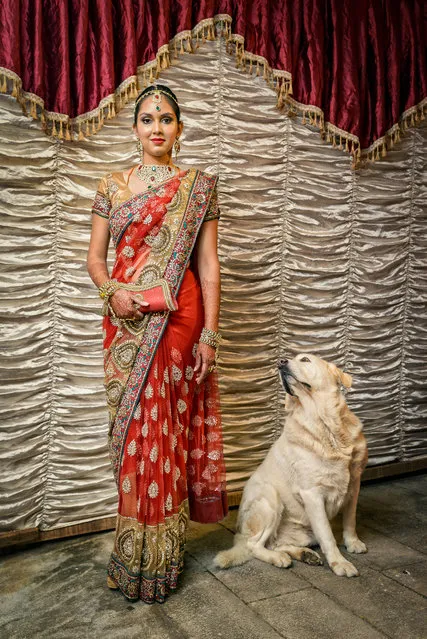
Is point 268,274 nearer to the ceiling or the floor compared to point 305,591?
nearer to the ceiling

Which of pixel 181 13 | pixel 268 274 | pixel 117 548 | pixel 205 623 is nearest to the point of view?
pixel 205 623

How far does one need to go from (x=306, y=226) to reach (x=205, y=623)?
94.9 inches

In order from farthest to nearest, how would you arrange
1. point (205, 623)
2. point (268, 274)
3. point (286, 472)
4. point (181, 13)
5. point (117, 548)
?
1. point (268, 274)
2. point (181, 13)
3. point (286, 472)
4. point (117, 548)
5. point (205, 623)

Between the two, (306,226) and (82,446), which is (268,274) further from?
(82,446)

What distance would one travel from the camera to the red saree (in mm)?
2654

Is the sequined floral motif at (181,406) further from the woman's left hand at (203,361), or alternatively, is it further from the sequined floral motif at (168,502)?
the sequined floral motif at (168,502)

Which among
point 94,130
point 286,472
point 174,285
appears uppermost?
point 94,130

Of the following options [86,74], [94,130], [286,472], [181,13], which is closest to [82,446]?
[286,472]

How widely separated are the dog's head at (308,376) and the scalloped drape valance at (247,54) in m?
1.58

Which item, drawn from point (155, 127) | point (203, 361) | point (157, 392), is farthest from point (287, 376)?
point (155, 127)

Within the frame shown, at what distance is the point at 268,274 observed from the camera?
3918mm

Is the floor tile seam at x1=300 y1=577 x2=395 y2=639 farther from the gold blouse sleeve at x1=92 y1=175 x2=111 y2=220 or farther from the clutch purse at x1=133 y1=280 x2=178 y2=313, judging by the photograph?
the gold blouse sleeve at x1=92 y1=175 x2=111 y2=220

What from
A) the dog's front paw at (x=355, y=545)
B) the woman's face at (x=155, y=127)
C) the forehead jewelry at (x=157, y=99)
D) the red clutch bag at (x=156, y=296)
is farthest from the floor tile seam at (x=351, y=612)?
the forehead jewelry at (x=157, y=99)

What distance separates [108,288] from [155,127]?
0.74 metres
